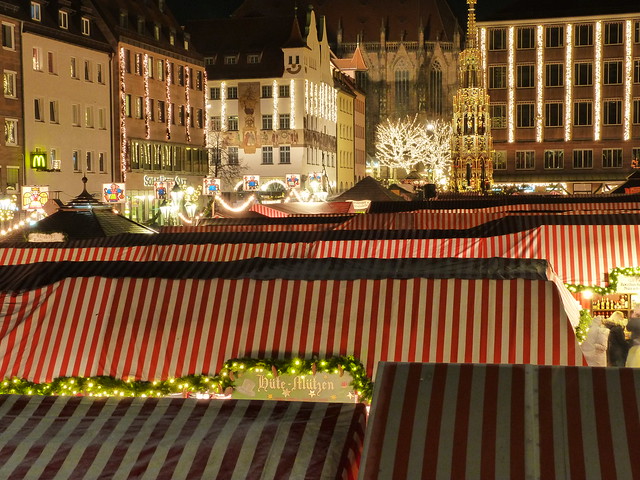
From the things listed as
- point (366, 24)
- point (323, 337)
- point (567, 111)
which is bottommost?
point (323, 337)

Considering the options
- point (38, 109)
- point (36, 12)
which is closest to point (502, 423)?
point (38, 109)

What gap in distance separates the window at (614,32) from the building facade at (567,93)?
2.6 inches

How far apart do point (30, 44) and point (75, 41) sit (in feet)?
13.9

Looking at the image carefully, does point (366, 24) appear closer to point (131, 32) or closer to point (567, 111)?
point (567, 111)

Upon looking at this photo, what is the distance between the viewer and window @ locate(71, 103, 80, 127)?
2032 inches

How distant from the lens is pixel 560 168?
75.3 metres

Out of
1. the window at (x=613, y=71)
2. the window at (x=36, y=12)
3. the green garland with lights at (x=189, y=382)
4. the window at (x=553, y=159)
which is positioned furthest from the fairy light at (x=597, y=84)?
the green garland with lights at (x=189, y=382)

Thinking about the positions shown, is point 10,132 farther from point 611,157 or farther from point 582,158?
point 611,157

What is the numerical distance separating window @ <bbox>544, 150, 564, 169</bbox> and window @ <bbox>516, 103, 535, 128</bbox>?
2.28 metres

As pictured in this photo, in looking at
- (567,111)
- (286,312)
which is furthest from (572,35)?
(286,312)

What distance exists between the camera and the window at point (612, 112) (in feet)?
241

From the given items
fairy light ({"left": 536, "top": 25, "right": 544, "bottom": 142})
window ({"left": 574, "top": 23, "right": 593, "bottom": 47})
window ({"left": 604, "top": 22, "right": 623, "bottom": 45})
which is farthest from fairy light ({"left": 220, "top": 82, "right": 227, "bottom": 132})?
window ({"left": 604, "top": 22, "right": 623, "bottom": 45})

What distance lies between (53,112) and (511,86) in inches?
1389

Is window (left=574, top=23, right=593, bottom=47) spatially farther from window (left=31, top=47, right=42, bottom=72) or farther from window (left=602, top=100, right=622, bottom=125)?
window (left=31, top=47, right=42, bottom=72)
